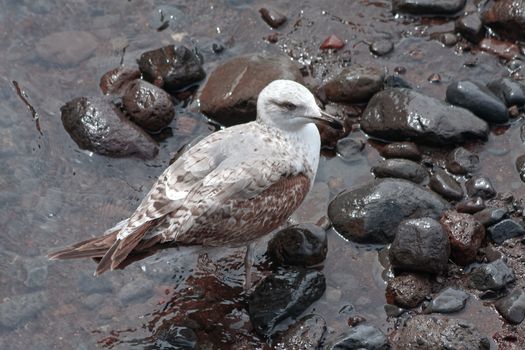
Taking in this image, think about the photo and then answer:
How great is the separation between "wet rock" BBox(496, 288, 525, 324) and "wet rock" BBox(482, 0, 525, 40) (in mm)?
2946

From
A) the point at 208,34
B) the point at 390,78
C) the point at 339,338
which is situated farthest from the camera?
the point at 208,34

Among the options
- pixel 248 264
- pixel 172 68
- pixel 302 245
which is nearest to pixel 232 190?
pixel 248 264

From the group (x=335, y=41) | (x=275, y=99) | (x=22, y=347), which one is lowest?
(x=22, y=347)

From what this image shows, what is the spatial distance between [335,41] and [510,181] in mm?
2204

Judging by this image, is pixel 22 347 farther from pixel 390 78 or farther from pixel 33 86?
pixel 390 78

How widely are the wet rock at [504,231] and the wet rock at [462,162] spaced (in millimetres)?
698

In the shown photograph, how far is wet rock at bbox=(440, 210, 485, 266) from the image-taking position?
756 centimetres

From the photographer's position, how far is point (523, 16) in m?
9.20

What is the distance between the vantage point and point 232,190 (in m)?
7.12

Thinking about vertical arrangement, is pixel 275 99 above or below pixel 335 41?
above

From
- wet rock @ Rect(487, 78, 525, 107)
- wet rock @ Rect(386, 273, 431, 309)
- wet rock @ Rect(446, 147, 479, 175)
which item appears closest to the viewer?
wet rock @ Rect(386, 273, 431, 309)

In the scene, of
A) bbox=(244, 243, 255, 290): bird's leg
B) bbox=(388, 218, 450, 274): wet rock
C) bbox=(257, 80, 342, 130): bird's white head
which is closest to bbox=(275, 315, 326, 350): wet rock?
bbox=(244, 243, 255, 290): bird's leg

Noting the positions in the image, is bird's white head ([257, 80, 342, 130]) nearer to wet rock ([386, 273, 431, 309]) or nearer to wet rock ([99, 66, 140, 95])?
wet rock ([386, 273, 431, 309])

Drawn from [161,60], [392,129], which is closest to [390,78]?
[392,129]
